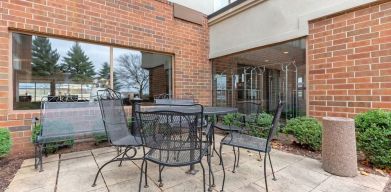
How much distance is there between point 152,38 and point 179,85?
1.32m

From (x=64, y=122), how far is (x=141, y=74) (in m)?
1.98

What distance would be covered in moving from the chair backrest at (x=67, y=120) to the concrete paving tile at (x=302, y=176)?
3066 millimetres

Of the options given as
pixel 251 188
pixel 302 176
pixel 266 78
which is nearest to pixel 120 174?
pixel 251 188

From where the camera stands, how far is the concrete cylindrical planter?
8.50 feet

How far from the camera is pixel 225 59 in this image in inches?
229

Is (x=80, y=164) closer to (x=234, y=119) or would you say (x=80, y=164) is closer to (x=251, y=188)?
(x=251, y=188)

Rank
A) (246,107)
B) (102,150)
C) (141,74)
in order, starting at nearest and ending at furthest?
(102,150) → (141,74) → (246,107)

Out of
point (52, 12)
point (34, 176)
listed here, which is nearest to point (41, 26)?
point (52, 12)

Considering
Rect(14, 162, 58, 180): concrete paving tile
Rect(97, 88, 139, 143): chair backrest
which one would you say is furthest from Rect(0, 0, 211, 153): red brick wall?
Rect(97, 88, 139, 143): chair backrest

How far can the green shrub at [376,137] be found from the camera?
104 inches

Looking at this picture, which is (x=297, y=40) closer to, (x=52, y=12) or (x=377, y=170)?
(x=377, y=170)

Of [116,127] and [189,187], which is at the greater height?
[116,127]

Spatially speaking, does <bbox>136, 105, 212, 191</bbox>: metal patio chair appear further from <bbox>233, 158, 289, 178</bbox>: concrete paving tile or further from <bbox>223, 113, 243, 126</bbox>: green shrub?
<bbox>223, 113, 243, 126</bbox>: green shrub

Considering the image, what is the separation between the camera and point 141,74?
497cm
